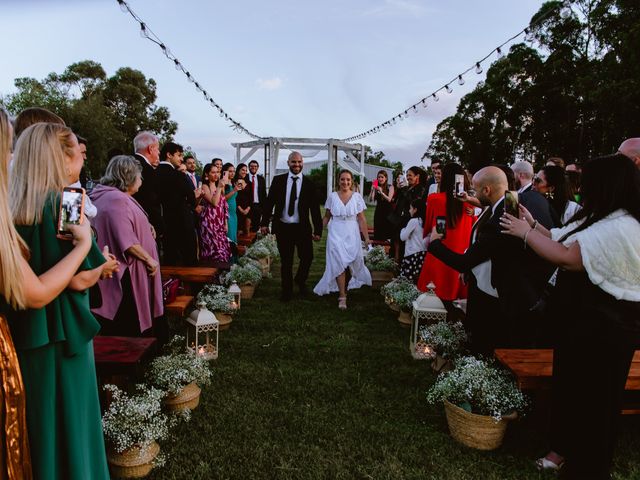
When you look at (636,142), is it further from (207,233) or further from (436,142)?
(436,142)

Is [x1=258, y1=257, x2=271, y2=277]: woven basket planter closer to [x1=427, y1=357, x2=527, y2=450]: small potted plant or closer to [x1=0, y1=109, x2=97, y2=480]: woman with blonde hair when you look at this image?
[x1=427, y1=357, x2=527, y2=450]: small potted plant

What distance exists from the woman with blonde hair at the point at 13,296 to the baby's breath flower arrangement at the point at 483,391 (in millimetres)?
2579

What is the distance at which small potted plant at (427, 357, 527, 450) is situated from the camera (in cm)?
325

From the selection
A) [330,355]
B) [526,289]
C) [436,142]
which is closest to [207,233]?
[330,355]

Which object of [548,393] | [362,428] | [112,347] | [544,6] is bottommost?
[362,428]

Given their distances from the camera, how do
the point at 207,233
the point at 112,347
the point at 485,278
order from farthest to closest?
1. the point at 207,233
2. the point at 485,278
3. the point at 112,347

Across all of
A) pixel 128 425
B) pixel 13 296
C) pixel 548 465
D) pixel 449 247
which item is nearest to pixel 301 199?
pixel 449 247

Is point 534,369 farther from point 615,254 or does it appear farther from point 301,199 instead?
point 301,199

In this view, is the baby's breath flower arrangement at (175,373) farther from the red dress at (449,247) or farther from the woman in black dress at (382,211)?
the woman in black dress at (382,211)

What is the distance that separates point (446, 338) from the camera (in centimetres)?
439

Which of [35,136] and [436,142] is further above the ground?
[436,142]

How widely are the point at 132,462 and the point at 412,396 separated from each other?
2.31m

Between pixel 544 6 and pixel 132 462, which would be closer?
pixel 132 462

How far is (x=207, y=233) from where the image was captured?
7.43 m
